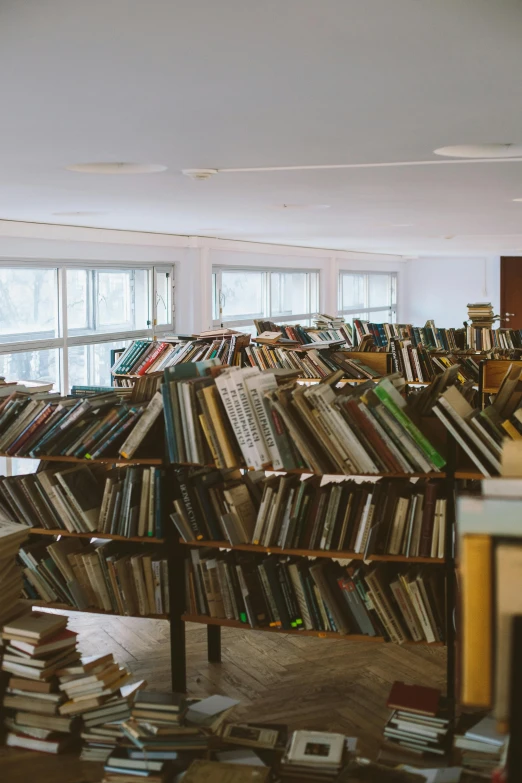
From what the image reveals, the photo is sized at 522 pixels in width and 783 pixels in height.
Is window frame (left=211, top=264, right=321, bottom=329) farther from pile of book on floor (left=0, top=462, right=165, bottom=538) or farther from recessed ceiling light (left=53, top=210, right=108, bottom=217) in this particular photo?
pile of book on floor (left=0, top=462, right=165, bottom=538)

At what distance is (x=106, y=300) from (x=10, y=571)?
22.1 ft

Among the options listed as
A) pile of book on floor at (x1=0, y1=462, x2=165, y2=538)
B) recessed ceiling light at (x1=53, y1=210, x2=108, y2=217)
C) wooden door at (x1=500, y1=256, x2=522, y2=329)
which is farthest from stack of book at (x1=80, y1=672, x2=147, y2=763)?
wooden door at (x1=500, y1=256, x2=522, y2=329)

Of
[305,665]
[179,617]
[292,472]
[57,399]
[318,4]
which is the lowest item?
[305,665]

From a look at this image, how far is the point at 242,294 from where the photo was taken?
1265cm

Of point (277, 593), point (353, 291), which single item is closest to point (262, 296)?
point (353, 291)

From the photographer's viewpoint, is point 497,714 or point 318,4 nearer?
point 497,714

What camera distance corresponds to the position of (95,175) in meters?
4.39

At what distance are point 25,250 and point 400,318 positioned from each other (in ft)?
41.6

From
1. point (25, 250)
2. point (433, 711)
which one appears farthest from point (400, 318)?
point (433, 711)

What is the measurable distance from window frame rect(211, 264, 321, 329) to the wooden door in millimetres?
5031

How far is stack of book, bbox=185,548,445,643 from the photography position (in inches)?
128

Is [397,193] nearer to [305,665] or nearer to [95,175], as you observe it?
[95,175]

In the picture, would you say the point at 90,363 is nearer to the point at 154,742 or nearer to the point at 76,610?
the point at 76,610

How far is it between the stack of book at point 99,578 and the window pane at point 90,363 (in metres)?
5.66
